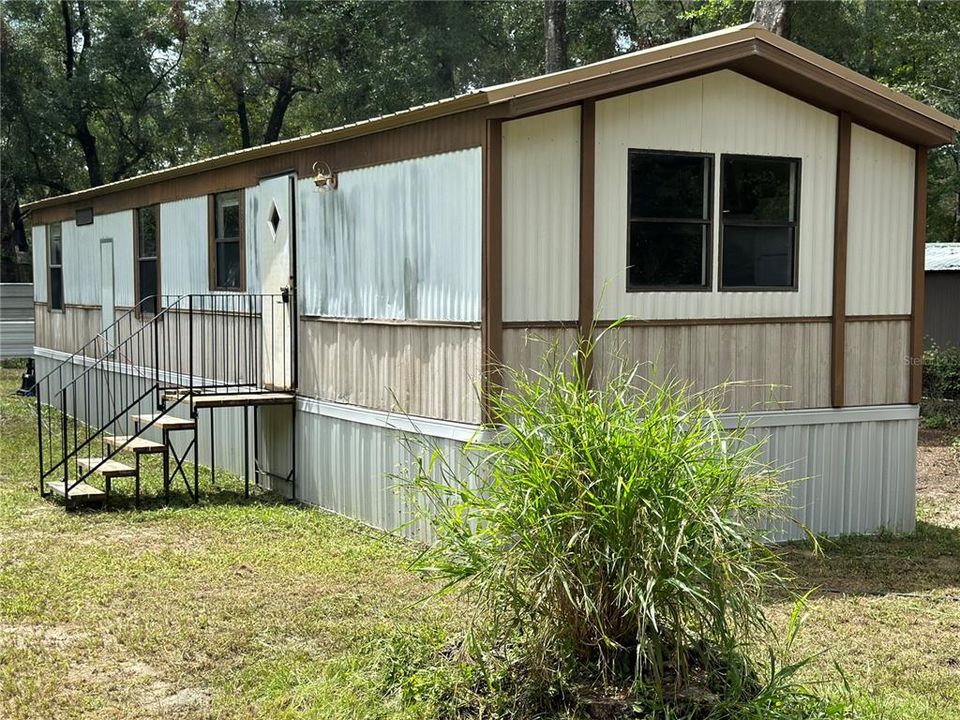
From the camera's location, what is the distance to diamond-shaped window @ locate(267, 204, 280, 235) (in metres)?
10.9

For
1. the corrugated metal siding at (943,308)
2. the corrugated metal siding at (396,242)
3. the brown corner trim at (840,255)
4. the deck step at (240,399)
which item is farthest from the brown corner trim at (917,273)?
the corrugated metal siding at (943,308)

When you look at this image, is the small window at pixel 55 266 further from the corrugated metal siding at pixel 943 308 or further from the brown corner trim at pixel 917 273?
the corrugated metal siding at pixel 943 308

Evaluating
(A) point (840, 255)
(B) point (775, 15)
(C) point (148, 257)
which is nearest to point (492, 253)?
(A) point (840, 255)

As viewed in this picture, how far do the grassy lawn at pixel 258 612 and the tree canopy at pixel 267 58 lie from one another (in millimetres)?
16738

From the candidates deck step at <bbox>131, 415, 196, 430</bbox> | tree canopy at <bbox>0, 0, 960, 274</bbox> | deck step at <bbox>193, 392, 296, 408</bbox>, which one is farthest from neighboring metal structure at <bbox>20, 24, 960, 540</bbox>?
tree canopy at <bbox>0, 0, 960, 274</bbox>

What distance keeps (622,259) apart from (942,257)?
1245 centimetres

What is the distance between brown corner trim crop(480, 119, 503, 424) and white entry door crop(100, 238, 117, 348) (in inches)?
336

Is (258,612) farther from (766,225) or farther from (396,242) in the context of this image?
(766,225)

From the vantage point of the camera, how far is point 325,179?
9914 mm

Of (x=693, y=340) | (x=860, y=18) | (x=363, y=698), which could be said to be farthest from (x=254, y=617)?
(x=860, y=18)

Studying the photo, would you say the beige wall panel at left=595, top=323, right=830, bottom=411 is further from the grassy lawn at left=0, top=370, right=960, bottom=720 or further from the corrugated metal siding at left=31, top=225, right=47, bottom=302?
the corrugated metal siding at left=31, top=225, right=47, bottom=302

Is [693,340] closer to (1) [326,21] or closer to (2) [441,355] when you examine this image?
(2) [441,355]

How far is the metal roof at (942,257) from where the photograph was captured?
59.5 feet

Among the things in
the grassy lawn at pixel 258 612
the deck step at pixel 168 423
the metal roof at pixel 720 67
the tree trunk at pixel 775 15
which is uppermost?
the tree trunk at pixel 775 15
